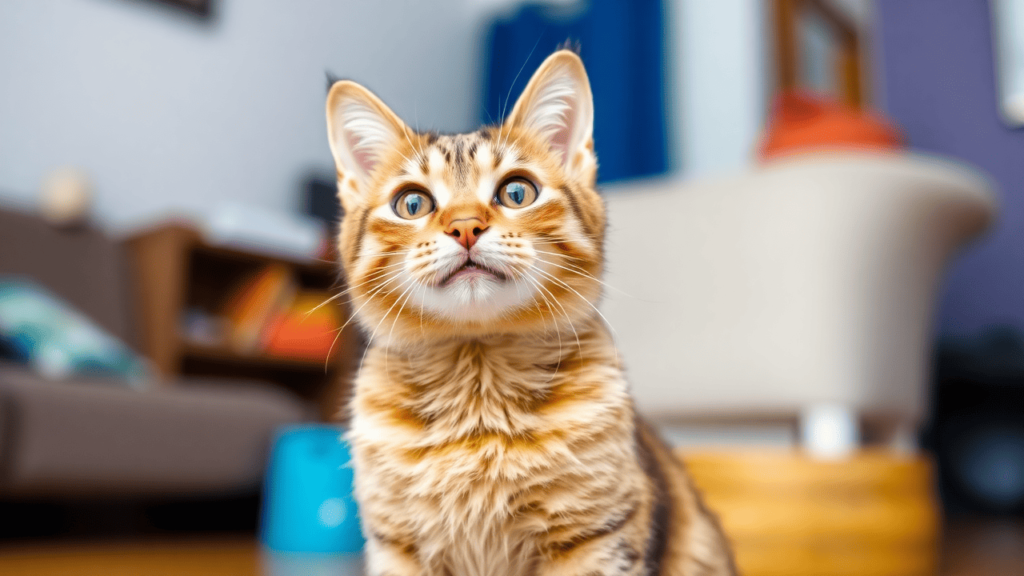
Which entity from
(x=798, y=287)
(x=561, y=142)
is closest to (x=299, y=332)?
(x=798, y=287)

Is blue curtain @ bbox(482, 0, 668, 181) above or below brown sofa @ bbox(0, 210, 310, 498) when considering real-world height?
above

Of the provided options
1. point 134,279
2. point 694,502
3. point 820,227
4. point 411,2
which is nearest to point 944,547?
point 820,227

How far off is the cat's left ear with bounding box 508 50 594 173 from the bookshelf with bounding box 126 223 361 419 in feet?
5.31

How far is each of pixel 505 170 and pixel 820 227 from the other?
1.06 meters

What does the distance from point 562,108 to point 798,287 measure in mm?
989

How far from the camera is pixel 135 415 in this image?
1745 mm

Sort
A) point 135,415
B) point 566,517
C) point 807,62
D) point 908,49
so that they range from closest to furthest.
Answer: point 566,517 → point 135,415 → point 908,49 → point 807,62

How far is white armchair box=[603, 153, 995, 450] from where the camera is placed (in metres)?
1.54

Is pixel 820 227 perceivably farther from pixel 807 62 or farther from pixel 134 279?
pixel 807 62

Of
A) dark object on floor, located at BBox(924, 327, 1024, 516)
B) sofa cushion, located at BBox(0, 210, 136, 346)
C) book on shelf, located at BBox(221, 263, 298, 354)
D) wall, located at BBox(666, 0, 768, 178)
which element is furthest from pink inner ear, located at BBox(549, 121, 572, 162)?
wall, located at BBox(666, 0, 768, 178)

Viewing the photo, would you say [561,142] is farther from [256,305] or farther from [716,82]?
[716,82]

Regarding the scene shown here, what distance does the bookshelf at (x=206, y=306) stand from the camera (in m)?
2.52

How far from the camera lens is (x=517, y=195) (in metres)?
0.72

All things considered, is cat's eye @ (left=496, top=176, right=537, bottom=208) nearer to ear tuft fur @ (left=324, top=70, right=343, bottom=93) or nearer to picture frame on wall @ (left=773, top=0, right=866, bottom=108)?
ear tuft fur @ (left=324, top=70, right=343, bottom=93)
